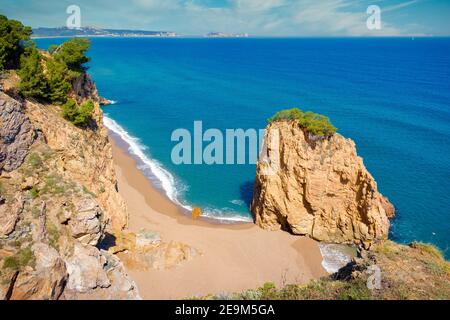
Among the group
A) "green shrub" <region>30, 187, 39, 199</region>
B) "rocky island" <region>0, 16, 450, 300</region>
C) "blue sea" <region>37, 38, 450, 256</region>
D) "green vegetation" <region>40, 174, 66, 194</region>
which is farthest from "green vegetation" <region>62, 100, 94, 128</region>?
"blue sea" <region>37, 38, 450, 256</region>

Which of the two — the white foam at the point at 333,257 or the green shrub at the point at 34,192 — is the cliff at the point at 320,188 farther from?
the green shrub at the point at 34,192

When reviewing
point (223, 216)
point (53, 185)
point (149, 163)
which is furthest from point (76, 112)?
point (149, 163)

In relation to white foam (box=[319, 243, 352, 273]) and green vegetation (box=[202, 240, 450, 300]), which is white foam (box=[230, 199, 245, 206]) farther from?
green vegetation (box=[202, 240, 450, 300])

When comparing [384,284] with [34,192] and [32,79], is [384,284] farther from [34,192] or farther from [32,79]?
[32,79]

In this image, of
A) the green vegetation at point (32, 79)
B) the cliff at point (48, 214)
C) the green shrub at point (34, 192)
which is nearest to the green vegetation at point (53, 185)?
the cliff at point (48, 214)
